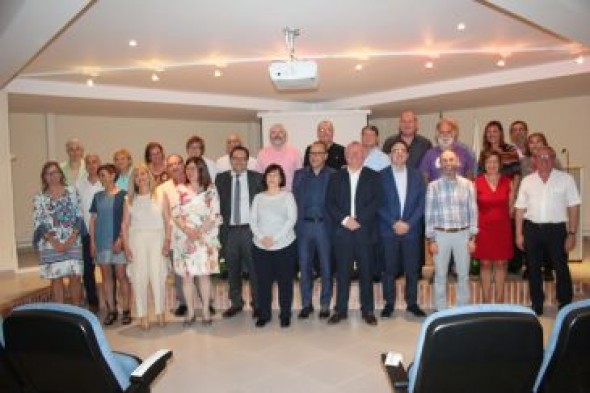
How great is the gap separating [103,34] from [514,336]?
13.9 ft

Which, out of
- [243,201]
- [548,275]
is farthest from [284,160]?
[548,275]

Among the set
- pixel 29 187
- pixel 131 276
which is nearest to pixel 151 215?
pixel 131 276

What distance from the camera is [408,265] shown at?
4.69m

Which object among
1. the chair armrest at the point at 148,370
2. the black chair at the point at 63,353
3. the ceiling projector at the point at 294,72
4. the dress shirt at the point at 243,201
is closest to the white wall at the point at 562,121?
the ceiling projector at the point at 294,72

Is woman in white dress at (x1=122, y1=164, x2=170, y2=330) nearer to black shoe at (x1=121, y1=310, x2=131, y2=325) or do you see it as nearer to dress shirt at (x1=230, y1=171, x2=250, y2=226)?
black shoe at (x1=121, y1=310, x2=131, y2=325)

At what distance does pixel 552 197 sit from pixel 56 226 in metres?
4.62

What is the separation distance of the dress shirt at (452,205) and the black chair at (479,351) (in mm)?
2451

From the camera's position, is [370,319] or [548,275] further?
[548,275]

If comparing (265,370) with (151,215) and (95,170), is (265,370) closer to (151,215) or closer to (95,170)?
(151,215)

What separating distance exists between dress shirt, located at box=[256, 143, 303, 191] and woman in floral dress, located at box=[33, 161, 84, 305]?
1.92 meters

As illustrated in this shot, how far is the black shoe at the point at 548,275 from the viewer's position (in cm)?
510

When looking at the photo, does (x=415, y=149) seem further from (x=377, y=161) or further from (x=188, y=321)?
(x=188, y=321)

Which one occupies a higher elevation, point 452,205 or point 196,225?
point 452,205

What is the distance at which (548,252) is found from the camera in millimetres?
4711
